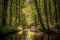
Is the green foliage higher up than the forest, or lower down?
lower down

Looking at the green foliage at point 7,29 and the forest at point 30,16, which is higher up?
the forest at point 30,16

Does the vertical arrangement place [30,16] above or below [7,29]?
above

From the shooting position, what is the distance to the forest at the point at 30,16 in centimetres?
397

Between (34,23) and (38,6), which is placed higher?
(38,6)

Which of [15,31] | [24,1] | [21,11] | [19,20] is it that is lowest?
[15,31]

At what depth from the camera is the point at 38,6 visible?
4.11 meters

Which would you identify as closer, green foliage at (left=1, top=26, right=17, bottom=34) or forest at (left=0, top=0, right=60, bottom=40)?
green foliage at (left=1, top=26, right=17, bottom=34)

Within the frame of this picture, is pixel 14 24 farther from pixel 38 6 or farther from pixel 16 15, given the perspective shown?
pixel 38 6

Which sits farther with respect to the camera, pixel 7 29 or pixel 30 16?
pixel 30 16

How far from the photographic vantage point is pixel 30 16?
4.04m

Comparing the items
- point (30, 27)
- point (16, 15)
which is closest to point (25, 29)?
point (30, 27)

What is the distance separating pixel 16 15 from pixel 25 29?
525 mm

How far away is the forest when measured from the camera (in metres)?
3.97

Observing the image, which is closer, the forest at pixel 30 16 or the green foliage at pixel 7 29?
the green foliage at pixel 7 29
